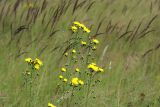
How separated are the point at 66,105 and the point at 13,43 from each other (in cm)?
98

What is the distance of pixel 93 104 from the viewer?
325 cm

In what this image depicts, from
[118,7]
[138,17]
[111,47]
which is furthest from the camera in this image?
[118,7]

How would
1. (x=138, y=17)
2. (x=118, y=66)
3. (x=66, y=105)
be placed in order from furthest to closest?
(x=138, y=17), (x=118, y=66), (x=66, y=105)

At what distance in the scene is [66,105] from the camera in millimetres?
3230

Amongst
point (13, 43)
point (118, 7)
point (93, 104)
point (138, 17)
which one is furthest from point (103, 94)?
point (118, 7)

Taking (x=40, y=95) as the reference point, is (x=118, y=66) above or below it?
above

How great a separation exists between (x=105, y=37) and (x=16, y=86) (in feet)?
3.60

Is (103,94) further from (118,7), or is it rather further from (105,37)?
(118,7)

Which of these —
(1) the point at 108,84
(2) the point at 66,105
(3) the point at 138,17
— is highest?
(3) the point at 138,17

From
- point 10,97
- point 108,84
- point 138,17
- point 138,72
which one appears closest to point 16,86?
point 10,97

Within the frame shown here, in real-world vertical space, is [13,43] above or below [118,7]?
below

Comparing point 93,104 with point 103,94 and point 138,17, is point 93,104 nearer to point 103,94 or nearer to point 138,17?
point 103,94

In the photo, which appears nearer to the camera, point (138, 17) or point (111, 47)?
point (111, 47)

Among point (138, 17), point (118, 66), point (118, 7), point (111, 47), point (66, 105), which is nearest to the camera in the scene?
point (66, 105)
